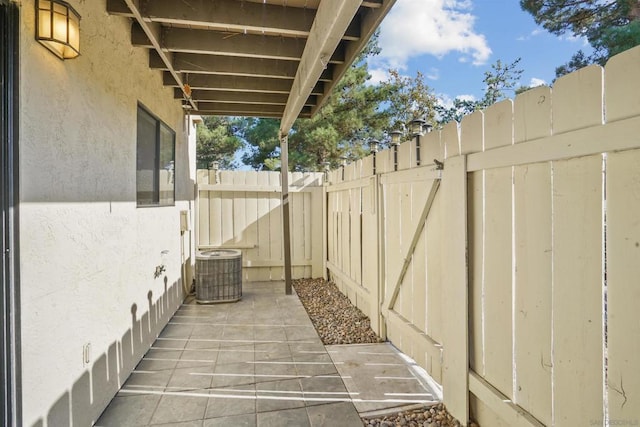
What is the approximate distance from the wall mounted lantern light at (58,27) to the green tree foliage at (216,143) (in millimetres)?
10455

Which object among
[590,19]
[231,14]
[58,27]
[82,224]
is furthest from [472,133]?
[590,19]

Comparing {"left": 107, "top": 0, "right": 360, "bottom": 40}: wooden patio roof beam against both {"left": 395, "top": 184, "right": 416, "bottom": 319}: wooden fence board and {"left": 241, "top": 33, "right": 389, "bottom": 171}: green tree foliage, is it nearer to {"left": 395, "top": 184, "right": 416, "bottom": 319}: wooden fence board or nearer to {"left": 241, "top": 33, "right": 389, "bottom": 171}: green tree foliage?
{"left": 395, "top": 184, "right": 416, "bottom": 319}: wooden fence board

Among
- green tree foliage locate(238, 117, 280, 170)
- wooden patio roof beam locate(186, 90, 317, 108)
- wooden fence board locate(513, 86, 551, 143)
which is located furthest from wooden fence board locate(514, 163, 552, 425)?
green tree foliage locate(238, 117, 280, 170)

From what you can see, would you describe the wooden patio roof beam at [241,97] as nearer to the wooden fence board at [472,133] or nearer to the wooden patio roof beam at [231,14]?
the wooden patio roof beam at [231,14]

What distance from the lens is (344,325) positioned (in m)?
3.76

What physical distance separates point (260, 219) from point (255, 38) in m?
3.35

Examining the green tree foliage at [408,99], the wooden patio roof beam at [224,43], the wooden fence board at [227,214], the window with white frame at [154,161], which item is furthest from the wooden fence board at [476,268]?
the green tree foliage at [408,99]

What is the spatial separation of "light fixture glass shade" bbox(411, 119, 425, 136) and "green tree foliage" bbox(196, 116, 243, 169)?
10.2m

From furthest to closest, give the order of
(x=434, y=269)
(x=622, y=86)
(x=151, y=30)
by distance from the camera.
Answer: (x=151, y=30) → (x=434, y=269) → (x=622, y=86)

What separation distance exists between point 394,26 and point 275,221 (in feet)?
32.3

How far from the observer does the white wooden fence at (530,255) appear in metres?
1.17

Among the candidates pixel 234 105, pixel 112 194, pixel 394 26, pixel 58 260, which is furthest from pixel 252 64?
pixel 394 26

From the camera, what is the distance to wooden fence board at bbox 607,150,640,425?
1.12 meters

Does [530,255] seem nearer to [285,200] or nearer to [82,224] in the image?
[82,224]
